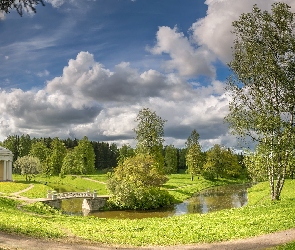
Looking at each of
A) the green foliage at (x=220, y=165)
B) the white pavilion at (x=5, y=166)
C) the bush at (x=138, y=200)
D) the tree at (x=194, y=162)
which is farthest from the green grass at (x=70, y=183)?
the green foliage at (x=220, y=165)

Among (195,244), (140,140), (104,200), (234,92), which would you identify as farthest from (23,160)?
(195,244)

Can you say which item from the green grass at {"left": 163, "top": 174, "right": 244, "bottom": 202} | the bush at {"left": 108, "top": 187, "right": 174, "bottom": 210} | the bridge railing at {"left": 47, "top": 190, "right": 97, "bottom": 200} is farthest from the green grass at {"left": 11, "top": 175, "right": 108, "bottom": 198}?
the bush at {"left": 108, "top": 187, "right": 174, "bottom": 210}

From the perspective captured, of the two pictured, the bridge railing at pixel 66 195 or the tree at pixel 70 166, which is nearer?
the bridge railing at pixel 66 195

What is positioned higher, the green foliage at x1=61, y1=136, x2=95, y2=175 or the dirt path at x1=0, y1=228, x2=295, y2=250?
the green foliage at x1=61, y1=136, x2=95, y2=175

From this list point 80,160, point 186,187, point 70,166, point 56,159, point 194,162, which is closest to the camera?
point 186,187

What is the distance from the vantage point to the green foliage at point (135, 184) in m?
47.2

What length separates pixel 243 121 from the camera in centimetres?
3253

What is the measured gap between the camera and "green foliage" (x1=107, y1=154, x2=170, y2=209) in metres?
47.2

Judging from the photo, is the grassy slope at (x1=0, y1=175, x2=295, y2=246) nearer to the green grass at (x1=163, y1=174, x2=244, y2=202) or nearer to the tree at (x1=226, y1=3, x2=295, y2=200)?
the tree at (x1=226, y1=3, x2=295, y2=200)

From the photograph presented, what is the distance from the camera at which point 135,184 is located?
162 feet

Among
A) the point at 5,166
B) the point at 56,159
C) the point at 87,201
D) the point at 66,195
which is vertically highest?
the point at 56,159

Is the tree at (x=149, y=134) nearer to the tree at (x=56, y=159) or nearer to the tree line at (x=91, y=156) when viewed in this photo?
the tree line at (x=91, y=156)

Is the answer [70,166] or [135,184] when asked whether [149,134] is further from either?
[70,166]

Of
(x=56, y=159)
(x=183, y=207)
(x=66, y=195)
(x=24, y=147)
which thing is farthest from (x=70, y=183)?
(x=24, y=147)
